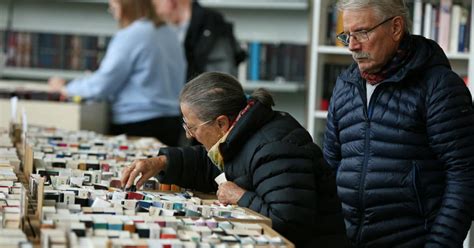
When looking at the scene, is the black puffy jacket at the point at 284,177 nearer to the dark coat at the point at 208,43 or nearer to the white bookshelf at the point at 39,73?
the dark coat at the point at 208,43

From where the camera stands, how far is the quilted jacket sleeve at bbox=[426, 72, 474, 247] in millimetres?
3162

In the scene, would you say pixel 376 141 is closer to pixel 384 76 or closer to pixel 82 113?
pixel 384 76

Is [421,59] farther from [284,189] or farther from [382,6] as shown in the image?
[284,189]

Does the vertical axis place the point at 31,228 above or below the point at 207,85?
below

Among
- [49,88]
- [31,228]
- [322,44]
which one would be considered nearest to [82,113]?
[49,88]

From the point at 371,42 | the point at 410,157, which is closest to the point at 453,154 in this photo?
the point at 410,157

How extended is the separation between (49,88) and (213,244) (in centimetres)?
432

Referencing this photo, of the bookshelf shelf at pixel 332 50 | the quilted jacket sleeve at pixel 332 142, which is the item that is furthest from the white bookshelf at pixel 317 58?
the quilted jacket sleeve at pixel 332 142

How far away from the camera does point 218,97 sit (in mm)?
3150

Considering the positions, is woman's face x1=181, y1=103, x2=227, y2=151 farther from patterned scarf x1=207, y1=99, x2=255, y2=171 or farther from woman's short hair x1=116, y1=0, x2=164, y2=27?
woman's short hair x1=116, y1=0, x2=164, y2=27

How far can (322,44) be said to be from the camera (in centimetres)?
634

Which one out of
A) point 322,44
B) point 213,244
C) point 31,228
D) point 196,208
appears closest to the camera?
point 213,244

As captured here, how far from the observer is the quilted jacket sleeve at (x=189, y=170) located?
3506 mm

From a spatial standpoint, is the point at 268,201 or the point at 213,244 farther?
the point at 268,201
